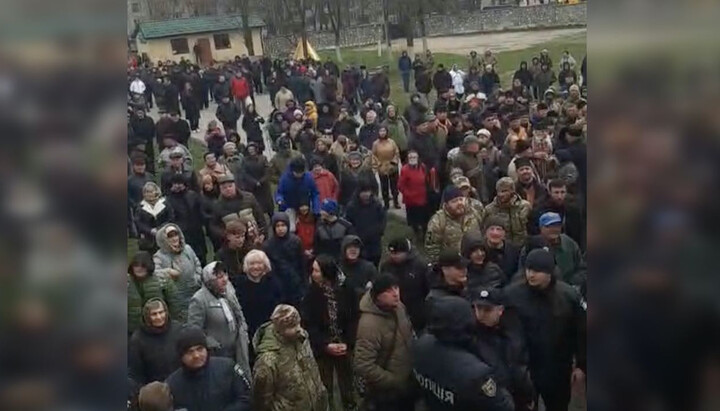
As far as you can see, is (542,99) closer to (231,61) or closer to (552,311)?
(231,61)

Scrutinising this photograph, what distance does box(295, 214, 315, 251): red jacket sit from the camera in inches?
265

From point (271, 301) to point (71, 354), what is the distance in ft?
13.1

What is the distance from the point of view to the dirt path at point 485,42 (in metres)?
11.4

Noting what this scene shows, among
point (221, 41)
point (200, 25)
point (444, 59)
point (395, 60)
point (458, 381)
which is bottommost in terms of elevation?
point (458, 381)

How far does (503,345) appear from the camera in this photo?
3.88m

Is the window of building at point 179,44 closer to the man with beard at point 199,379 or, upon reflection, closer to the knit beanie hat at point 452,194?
the knit beanie hat at point 452,194

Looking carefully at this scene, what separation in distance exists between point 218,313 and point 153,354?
655mm

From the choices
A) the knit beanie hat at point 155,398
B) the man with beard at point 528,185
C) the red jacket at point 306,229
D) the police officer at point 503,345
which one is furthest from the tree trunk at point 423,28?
the knit beanie hat at point 155,398

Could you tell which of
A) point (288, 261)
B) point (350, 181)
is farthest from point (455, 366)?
point (350, 181)

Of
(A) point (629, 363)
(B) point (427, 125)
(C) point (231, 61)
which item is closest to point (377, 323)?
(A) point (629, 363)

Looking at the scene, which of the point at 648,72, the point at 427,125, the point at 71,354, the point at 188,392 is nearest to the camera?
the point at 71,354

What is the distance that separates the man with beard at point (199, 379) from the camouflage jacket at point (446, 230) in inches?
89.7

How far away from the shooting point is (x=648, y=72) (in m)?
1.31

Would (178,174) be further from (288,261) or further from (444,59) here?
(444,59)
